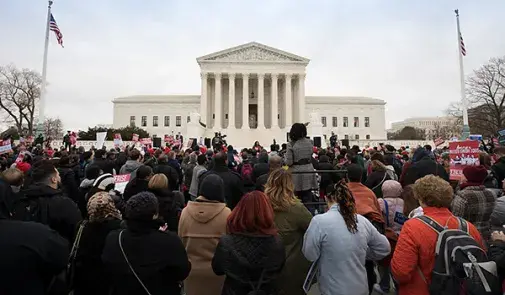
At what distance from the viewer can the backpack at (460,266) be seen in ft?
9.03

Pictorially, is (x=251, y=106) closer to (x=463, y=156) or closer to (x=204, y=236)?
(x=463, y=156)

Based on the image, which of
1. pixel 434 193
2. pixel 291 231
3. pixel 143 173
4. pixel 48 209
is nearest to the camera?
pixel 434 193

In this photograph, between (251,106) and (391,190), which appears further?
(251,106)

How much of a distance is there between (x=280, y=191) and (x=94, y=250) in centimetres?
224

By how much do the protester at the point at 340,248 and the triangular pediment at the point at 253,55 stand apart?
5794 cm

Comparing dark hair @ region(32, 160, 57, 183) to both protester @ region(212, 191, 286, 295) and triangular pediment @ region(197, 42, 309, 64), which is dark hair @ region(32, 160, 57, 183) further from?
triangular pediment @ region(197, 42, 309, 64)

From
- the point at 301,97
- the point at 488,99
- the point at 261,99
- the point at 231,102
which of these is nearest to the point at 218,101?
the point at 231,102

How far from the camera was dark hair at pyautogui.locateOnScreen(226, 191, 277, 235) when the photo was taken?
3219 mm

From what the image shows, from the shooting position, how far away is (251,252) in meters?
3.18

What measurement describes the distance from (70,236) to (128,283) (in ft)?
5.46

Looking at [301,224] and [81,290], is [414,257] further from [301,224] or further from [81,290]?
[81,290]

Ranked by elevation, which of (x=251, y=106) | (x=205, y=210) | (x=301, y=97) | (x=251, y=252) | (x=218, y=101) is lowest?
(x=251, y=252)

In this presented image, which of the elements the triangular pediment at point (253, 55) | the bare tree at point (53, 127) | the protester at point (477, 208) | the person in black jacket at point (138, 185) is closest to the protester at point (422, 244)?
the protester at point (477, 208)

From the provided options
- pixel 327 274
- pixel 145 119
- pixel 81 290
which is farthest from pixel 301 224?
pixel 145 119
